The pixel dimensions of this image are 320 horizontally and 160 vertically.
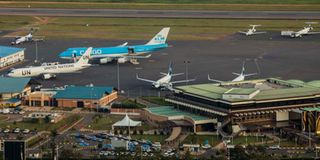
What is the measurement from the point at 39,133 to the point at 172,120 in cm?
972

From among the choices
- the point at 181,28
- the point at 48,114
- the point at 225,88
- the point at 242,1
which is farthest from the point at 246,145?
the point at 242,1

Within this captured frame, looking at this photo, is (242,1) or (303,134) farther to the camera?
(242,1)

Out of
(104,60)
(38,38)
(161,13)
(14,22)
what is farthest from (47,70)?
(161,13)

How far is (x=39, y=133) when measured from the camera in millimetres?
77875

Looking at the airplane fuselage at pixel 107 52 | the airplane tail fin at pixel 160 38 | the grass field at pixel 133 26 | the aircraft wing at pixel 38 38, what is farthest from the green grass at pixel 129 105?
the aircraft wing at pixel 38 38

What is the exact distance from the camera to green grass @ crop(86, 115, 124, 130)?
79.9 meters

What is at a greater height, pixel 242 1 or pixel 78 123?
pixel 242 1

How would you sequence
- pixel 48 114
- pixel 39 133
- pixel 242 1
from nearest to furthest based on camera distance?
pixel 39 133 < pixel 48 114 < pixel 242 1

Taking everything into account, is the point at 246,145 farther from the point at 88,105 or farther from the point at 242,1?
the point at 242,1

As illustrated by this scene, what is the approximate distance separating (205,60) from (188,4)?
53456mm

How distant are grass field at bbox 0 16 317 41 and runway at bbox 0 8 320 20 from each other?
3989 mm

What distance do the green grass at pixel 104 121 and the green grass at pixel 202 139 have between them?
7.21 m

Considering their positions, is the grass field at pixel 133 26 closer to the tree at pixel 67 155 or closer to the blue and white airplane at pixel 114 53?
the blue and white airplane at pixel 114 53

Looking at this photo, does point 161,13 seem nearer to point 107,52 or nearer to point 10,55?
point 107,52
